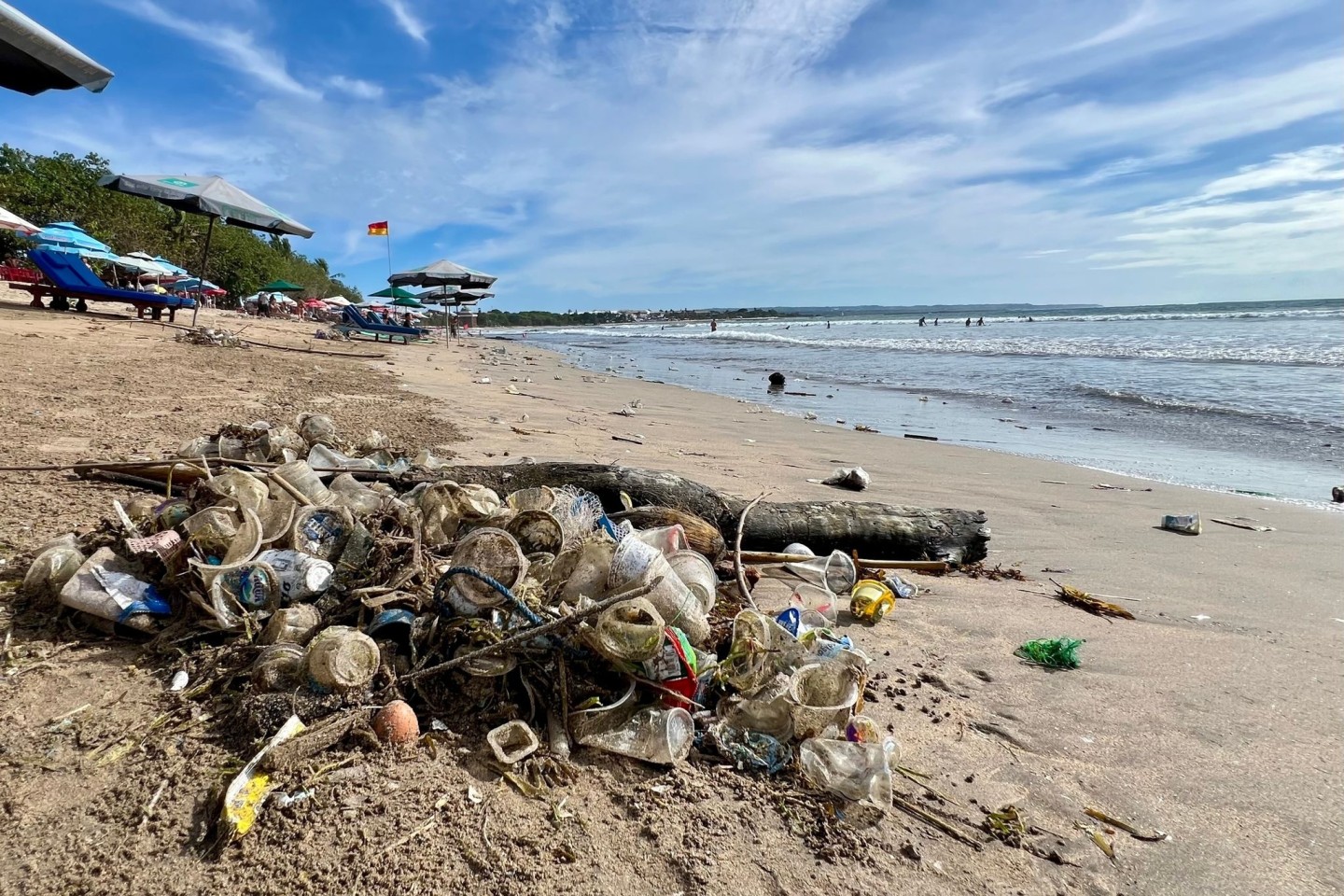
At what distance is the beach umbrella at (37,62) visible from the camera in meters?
2.87

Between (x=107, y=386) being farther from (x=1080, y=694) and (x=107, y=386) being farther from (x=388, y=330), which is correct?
(x=388, y=330)

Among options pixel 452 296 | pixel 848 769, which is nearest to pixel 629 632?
pixel 848 769

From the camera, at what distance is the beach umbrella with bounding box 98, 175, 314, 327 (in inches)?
443

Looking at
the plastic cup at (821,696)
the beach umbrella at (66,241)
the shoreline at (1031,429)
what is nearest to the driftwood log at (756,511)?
the plastic cup at (821,696)

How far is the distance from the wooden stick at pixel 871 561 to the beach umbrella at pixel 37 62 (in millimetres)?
4082

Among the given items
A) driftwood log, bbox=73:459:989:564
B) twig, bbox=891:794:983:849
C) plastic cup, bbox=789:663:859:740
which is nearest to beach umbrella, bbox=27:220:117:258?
driftwood log, bbox=73:459:989:564

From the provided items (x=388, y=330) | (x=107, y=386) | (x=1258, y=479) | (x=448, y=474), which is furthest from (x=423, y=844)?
(x=388, y=330)

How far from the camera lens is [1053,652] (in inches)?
109

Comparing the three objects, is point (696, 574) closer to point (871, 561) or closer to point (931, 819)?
point (931, 819)

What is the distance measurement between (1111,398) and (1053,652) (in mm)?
12889

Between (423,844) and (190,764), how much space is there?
67 centimetres

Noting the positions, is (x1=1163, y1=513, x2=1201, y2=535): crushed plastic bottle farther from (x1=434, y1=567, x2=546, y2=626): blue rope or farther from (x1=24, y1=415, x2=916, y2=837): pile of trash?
(x1=434, y1=567, x2=546, y2=626): blue rope

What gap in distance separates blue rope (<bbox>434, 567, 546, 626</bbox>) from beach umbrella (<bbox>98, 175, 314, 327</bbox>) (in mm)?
11965

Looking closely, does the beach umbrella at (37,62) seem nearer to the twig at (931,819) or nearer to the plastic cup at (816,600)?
the plastic cup at (816,600)
